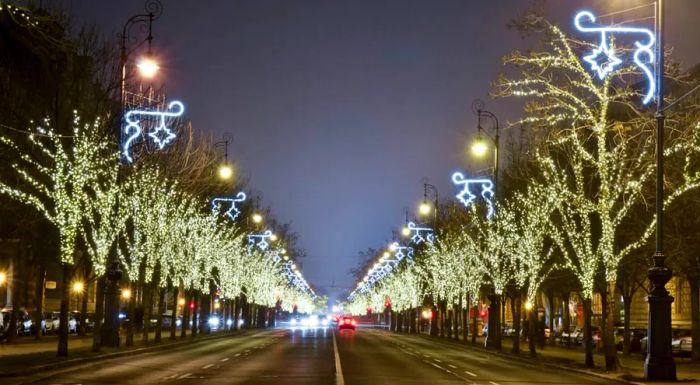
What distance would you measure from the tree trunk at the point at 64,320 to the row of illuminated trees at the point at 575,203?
1725cm

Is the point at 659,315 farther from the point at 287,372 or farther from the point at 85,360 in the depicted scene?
the point at 85,360

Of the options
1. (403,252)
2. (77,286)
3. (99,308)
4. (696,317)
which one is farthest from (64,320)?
(403,252)

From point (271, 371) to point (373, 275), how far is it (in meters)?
127

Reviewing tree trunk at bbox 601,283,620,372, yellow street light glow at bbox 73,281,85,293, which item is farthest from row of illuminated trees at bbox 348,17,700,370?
yellow street light glow at bbox 73,281,85,293

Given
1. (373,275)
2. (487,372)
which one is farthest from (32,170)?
(373,275)

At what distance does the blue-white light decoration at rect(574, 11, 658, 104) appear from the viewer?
28.7m

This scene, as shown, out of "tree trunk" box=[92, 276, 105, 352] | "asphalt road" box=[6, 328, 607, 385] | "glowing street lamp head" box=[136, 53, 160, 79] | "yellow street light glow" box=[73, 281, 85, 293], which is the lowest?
"asphalt road" box=[6, 328, 607, 385]

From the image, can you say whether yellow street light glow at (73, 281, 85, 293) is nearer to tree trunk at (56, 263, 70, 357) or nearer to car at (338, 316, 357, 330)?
car at (338, 316, 357, 330)

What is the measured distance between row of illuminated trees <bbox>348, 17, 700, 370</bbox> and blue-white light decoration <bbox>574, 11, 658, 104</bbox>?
19.6 inches

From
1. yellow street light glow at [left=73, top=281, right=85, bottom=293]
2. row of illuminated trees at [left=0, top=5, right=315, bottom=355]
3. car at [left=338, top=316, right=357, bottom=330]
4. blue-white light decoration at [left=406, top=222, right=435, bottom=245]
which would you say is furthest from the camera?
car at [left=338, top=316, right=357, bottom=330]

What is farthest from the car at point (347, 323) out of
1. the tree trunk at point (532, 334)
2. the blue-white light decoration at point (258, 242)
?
the tree trunk at point (532, 334)

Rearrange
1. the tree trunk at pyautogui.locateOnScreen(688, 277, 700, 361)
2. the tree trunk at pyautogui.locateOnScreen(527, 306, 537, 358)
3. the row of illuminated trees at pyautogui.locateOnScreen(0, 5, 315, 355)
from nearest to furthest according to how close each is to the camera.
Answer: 1. the row of illuminated trees at pyautogui.locateOnScreen(0, 5, 315, 355)
2. the tree trunk at pyautogui.locateOnScreen(688, 277, 700, 361)
3. the tree trunk at pyautogui.locateOnScreen(527, 306, 537, 358)

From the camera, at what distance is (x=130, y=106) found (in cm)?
4131

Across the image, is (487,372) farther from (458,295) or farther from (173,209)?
(458,295)
